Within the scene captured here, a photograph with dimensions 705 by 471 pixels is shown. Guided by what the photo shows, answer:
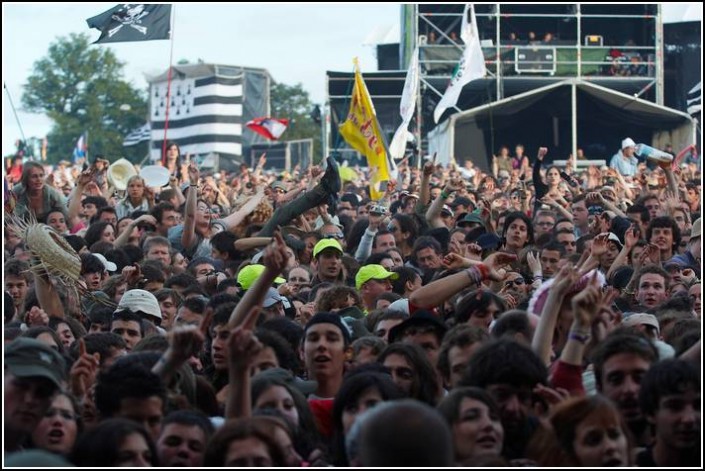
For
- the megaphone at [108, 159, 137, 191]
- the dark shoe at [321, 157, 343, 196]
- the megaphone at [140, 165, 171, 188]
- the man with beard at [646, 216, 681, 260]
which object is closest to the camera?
the dark shoe at [321, 157, 343, 196]

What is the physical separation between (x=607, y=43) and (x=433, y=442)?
36.0 m

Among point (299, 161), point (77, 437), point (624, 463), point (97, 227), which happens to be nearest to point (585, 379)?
point (624, 463)

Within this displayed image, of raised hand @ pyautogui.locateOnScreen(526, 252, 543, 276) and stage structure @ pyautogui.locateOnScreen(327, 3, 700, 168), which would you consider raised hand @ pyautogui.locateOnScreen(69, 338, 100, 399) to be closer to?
raised hand @ pyautogui.locateOnScreen(526, 252, 543, 276)

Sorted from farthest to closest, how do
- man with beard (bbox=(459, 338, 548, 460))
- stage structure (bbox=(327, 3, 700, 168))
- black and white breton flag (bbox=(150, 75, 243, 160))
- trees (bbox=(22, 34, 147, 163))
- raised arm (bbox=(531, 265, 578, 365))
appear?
trees (bbox=(22, 34, 147, 163))
black and white breton flag (bbox=(150, 75, 243, 160))
stage structure (bbox=(327, 3, 700, 168))
raised arm (bbox=(531, 265, 578, 365))
man with beard (bbox=(459, 338, 548, 460))

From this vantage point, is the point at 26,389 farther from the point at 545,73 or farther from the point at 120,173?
the point at 545,73

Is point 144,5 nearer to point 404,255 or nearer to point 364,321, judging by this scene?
point 404,255

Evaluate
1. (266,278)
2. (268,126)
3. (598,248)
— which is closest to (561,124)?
(268,126)

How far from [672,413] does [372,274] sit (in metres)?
4.79

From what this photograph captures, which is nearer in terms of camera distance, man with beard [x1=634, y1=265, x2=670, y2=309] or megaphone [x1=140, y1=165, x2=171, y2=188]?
man with beard [x1=634, y1=265, x2=670, y2=309]

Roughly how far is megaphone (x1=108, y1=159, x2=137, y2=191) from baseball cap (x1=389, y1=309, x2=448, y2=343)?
1088 cm

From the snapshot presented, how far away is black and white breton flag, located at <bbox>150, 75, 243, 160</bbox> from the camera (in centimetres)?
4512

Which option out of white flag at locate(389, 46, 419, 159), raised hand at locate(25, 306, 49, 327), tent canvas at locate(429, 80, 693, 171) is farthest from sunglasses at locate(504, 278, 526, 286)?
tent canvas at locate(429, 80, 693, 171)

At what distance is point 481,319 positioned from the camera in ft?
27.4

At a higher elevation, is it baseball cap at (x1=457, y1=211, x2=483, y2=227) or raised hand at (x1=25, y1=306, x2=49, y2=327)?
baseball cap at (x1=457, y1=211, x2=483, y2=227)
